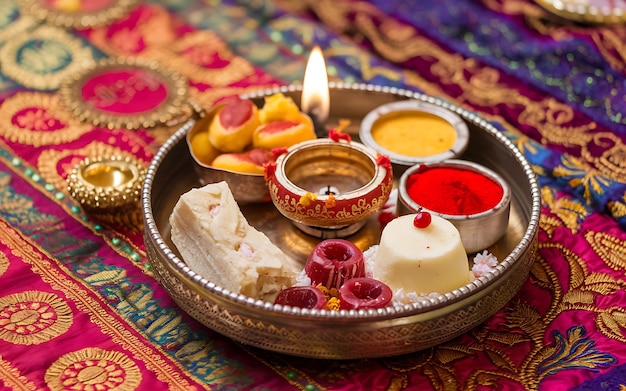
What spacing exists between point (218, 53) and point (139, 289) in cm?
89

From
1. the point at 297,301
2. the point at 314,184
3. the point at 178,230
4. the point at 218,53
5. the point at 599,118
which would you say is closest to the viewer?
the point at 297,301

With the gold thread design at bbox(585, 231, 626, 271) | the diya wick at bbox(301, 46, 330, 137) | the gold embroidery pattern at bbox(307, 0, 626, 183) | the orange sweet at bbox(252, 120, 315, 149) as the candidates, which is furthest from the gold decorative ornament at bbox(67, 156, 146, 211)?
the gold thread design at bbox(585, 231, 626, 271)

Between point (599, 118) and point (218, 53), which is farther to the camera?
point (218, 53)

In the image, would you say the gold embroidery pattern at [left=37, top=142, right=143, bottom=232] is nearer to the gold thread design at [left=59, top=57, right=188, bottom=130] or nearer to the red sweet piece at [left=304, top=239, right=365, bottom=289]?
the gold thread design at [left=59, top=57, right=188, bottom=130]

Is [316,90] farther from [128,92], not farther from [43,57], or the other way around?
[43,57]

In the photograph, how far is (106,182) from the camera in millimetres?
1732

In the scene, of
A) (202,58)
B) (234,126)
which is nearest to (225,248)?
(234,126)

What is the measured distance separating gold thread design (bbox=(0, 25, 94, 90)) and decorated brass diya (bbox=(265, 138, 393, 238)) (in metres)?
0.83

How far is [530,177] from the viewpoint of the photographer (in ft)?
5.19

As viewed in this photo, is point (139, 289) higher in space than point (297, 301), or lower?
lower

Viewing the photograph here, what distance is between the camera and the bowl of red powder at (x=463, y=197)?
4.83ft

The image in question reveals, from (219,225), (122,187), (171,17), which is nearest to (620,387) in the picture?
(219,225)

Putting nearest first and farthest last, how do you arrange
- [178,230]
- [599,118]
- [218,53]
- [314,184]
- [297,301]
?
[297,301] → [178,230] → [314,184] → [599,118] → [218,53]

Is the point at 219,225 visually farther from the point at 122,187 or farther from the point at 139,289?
the point at 122,187
